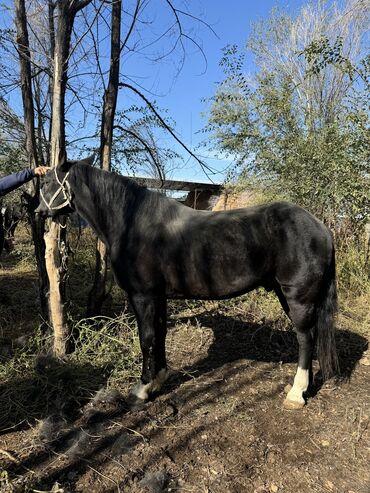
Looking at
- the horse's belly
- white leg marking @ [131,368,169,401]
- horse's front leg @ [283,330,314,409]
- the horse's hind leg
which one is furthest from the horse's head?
horse's front leg @ [283,330,314,409]

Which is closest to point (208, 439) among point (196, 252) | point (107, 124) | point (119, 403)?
point (119, 403)

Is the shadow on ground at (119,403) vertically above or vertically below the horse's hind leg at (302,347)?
below

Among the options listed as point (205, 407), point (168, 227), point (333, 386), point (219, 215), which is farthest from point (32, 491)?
point (333, 386)

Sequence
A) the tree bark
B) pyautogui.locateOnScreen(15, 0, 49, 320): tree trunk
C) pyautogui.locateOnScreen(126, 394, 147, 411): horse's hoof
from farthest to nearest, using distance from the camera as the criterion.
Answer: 1. pyautogui.locateOnScreen(15, 0, 49, 320): tree trunk
2. the tree bark
3. pyautogui.locateOnScreen(126, 394, 147, 411): horse's hoof

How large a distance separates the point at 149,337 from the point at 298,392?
130 cm

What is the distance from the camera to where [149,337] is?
3182 mm

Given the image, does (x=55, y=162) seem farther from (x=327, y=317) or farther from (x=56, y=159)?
(x=327, y=317)

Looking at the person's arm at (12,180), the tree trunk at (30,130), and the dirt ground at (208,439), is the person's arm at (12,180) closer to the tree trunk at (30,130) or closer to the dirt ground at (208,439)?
the tree trunk at (30,130)

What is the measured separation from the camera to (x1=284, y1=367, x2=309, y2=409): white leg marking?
10.2 feet

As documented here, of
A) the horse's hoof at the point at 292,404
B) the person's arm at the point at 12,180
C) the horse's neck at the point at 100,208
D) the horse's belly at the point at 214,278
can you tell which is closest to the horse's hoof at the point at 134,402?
the horse's belly at the point at 214,278

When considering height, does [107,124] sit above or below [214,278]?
above

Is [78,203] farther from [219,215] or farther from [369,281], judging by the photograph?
[369,281]

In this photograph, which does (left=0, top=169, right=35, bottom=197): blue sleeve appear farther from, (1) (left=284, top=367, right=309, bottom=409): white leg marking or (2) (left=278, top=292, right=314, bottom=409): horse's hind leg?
(1) (left=284, top=367, right=309, bottom=409): white leg marking

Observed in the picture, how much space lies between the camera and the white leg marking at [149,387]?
124 inches
